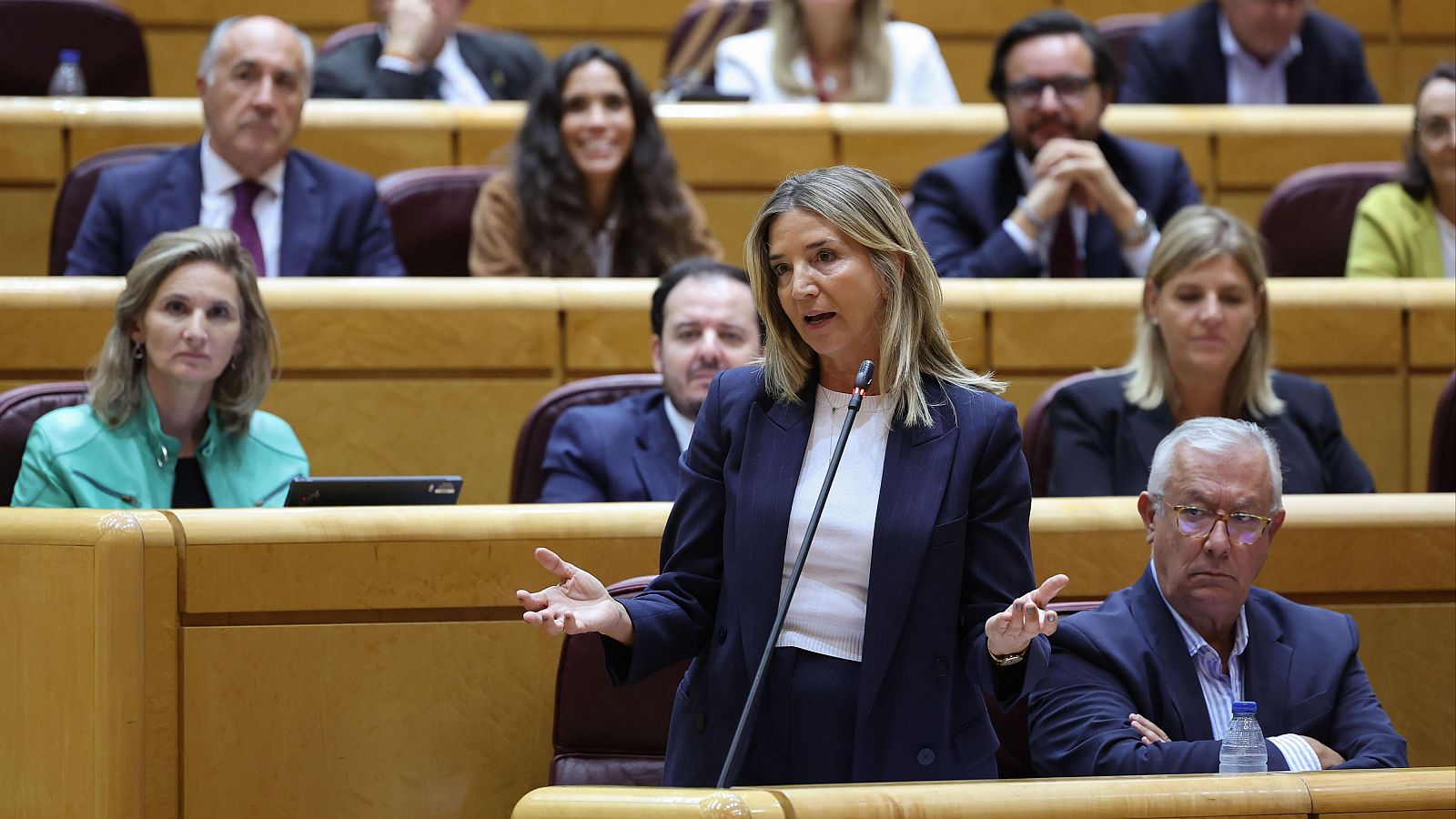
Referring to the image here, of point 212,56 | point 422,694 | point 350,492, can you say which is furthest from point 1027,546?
point 212,56

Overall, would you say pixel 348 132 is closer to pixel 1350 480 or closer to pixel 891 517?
pixel 1350 480

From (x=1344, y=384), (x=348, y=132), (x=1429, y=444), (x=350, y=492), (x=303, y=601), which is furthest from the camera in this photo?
(x=348, y=132)

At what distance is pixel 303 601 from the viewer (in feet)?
5.22

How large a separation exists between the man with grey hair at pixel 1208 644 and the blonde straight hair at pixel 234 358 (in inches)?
39.2

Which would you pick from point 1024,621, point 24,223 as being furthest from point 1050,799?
point 24,223

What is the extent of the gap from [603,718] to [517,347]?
0.87 metres

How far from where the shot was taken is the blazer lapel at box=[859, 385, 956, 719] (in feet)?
4.19

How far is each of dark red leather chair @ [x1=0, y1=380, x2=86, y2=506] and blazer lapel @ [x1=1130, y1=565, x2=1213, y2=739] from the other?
1212 millimetres

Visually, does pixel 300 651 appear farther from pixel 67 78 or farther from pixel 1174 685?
pixel 67 78

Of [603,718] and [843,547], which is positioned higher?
[843,547]

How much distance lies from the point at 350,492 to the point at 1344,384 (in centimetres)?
139

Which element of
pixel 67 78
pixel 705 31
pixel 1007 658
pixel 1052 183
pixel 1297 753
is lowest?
pixel 1297 753

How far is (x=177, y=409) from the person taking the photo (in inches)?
79.9

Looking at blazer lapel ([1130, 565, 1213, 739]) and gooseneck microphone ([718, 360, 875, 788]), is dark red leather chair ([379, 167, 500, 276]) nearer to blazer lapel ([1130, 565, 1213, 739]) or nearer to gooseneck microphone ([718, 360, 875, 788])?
blazer lapel ([1130, 565, 1213, 739])
